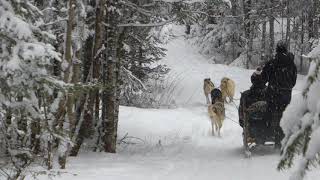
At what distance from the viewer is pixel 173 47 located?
40.1 meters

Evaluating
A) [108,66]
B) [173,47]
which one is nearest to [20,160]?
[108,66]

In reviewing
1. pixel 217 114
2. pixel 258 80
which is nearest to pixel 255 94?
pixel 258 80

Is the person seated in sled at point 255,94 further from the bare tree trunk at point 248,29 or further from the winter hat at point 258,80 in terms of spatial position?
the bare tree trunk at point 248,29

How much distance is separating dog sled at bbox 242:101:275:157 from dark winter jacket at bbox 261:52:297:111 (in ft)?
0.76

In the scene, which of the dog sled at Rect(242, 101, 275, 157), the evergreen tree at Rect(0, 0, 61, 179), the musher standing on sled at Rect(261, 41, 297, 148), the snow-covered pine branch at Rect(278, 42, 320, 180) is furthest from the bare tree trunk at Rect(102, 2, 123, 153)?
the snow-covered pine branch at Rect(278, 42, 320, 180)

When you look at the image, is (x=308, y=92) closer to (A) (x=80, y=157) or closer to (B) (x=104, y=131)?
(A) (x=80, y=157)

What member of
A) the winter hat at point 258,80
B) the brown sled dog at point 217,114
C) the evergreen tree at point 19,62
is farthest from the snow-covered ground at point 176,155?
the winter hat at point 258,80

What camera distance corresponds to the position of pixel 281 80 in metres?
9.72

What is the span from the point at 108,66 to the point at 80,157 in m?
1.83

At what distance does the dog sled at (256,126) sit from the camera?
9.47m

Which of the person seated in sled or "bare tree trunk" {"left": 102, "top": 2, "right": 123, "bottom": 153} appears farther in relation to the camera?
"bare tree trunk" {"left": 102, "top": 2, "right": 123, "bottom": 153}

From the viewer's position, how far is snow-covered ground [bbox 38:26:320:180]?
7.75 m

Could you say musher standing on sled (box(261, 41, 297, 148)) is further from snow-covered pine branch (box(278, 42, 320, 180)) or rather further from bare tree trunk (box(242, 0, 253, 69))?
bare tree trunk (box(242, 0, 253, 69))

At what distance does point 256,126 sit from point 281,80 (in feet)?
3.22
